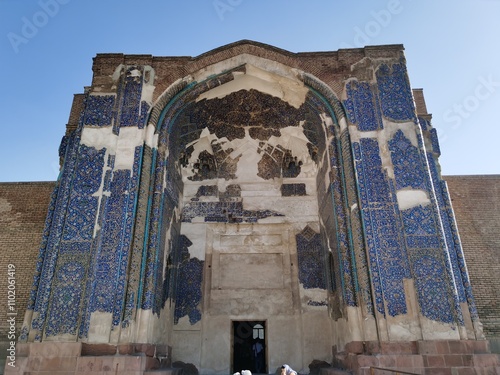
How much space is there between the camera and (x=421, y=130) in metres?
7.67

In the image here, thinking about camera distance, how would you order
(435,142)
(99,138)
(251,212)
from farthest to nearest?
(251,212) → (435,142) → (99,138)

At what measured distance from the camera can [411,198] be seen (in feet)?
22.0

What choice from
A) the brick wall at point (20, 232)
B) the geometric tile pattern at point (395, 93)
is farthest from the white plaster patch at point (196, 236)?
the geometric tile pattern at point (395, 93)

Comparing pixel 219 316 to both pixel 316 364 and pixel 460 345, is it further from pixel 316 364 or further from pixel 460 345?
pixel 460 345

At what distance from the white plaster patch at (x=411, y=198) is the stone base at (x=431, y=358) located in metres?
2.15

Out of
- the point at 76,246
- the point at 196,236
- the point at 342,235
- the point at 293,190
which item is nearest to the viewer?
the point at 76,246

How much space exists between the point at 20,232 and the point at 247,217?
5.42 metres

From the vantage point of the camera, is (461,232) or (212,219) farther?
(461,232)

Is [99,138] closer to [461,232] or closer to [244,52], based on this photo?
[244,52]

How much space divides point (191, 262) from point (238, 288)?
115cm

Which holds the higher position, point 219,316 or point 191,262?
point 191,262

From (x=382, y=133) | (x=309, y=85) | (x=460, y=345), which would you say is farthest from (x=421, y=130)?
(x=460, y=345)

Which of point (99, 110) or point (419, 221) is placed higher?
point (99, 110)

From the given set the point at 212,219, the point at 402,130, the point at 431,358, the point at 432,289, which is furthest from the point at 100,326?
the point at 402,130
